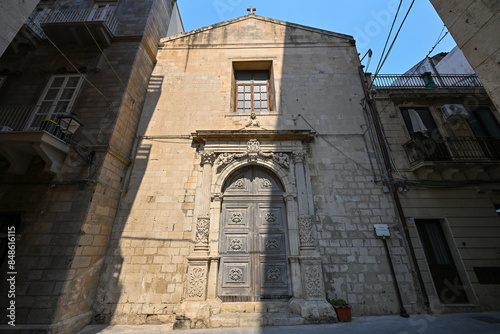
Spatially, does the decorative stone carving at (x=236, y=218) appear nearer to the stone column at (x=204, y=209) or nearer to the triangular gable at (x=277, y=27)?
the stone column at (x=204, y=209)

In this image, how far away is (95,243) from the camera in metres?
5.48

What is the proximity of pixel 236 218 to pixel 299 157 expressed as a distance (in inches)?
110

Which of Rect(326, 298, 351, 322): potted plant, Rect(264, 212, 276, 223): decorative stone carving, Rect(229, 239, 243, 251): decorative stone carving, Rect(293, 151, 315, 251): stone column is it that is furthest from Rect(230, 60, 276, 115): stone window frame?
Rect(326, 298, 351, 322): potted plant

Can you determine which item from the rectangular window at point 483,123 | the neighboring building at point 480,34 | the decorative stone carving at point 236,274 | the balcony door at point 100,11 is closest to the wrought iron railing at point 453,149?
the rectangular window at point 483,123

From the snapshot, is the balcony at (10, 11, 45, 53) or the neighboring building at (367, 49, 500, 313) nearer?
the neighboring building at (367, 49, 500, 313)

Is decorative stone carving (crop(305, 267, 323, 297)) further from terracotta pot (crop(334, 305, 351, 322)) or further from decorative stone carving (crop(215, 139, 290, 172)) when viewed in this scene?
decorative stone carving (crop(215, 139, 290, 172))

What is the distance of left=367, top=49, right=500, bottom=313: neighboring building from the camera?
5.80 meters

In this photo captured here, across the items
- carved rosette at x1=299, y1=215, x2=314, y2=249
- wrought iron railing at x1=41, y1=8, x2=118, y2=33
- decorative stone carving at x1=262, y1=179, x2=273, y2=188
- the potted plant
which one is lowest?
the potted plant

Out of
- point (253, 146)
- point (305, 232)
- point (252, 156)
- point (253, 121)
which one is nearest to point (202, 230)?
point (252, 156)

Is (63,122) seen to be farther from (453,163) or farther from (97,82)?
(453,163)

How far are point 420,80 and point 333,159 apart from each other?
6413 millimetres

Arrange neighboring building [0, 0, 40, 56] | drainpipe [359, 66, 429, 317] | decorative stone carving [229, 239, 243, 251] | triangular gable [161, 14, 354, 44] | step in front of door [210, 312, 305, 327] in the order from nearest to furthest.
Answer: neighboring building [0, 0, 40, 56] → step in front of door [210, 312, 305, 327] → drainpipe [359, 66, 429, 317] → decorative stone carving [229, 239, 243, 251] → triangular gable [161, 14, 354, 44]

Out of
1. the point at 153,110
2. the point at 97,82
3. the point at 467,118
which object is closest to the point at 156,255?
the point at 153,110

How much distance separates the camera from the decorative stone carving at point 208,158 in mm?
6785
